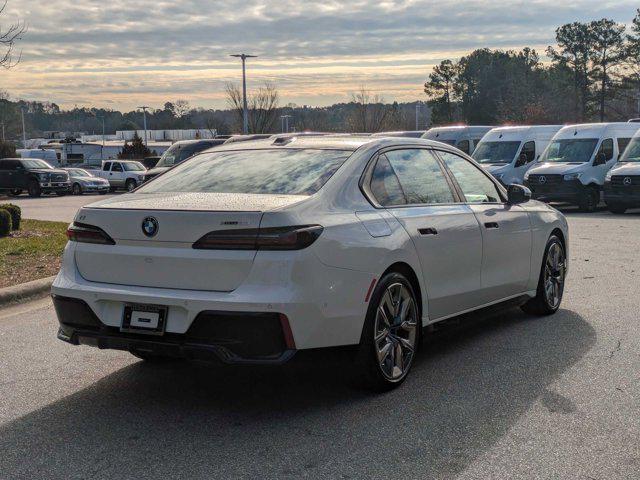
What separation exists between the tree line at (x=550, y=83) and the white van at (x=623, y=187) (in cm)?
A: 5803

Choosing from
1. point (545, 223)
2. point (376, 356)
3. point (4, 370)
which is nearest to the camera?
point (376, 356)

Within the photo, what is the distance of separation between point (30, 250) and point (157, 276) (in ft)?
25.4

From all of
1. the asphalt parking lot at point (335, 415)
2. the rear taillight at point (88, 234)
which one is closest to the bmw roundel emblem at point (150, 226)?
the rear taillight at point (88, 234)

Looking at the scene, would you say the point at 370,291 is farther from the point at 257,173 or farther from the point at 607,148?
the point at 607,148

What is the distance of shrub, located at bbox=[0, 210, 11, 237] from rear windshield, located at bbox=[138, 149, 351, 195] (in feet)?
27.8

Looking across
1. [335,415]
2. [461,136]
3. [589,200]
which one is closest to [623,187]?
[589,200]

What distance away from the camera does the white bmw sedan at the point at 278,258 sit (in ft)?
14.3

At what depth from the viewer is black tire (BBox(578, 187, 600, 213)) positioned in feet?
68.7

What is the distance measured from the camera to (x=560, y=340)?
254 inches

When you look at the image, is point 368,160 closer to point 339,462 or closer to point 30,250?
point 339,462

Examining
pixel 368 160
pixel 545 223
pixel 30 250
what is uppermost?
pixel 368 160

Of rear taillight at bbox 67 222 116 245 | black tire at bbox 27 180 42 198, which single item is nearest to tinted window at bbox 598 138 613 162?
rear taillight at bbox 67 222 116 245

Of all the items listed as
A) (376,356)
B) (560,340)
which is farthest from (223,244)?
(560,340)

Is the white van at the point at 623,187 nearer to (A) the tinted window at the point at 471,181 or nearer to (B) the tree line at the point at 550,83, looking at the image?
(A) the tinted window at the point at 471,181
